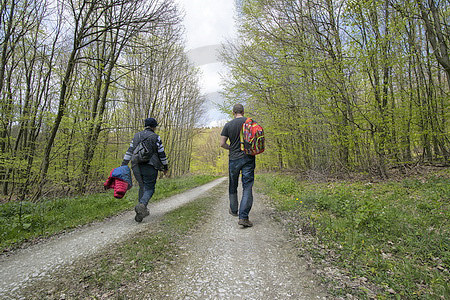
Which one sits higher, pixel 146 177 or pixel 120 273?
pixel 146 177

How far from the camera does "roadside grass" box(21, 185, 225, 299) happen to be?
76.8 inches

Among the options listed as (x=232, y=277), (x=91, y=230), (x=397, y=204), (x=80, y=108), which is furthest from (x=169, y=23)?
(x=397, y=204)

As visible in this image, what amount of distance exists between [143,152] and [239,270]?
123 inches

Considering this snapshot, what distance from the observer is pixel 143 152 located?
14.4 ft

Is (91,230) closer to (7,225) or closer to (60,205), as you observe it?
(7,225)

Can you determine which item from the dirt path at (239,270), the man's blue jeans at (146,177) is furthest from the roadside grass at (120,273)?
the man's blue jeans at (146,177)

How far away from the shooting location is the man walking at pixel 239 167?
3.89 meters

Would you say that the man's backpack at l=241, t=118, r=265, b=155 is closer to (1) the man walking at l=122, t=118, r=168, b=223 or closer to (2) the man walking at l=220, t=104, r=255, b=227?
(2) the man walking at l=220, t=104, r=255, b=227

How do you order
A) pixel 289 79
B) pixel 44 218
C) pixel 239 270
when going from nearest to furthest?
pixel 239 270 < pixel 44 218 < pixel 289 79

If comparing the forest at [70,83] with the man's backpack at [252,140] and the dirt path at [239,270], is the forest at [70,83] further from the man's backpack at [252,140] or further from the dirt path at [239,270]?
the dirt path at [239,270]

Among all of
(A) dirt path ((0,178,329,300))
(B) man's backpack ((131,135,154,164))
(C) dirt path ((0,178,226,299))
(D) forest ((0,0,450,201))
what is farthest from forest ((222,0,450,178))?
(C) dirt path ((0,178,226,299))

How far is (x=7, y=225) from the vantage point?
3971 mm

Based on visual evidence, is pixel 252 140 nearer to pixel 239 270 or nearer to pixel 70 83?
pixel 239 270

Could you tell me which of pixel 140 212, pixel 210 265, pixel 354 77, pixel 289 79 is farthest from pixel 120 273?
pixel 289 79
